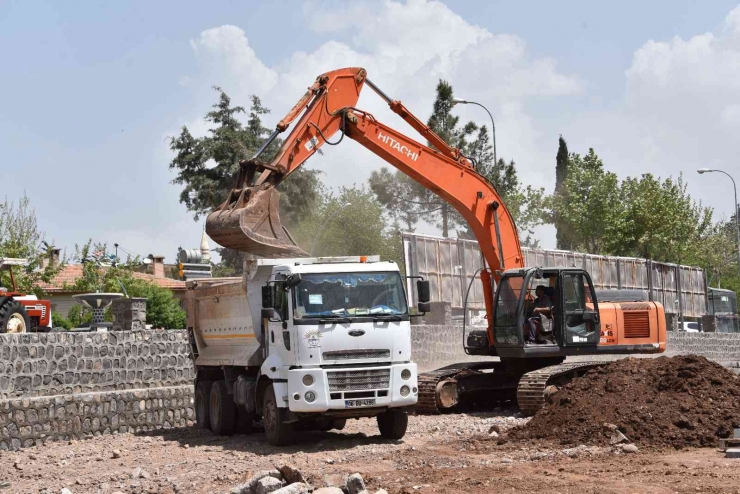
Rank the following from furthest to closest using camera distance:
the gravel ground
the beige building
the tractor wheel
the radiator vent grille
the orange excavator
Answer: the beige building, the tractor wheel, the radiator vent grille, the orange excavator, the gravel ground

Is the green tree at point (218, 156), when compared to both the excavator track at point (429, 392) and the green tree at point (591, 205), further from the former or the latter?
the excavator track at point (429, 392)

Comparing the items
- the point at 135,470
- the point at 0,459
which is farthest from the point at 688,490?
the point at 0,459

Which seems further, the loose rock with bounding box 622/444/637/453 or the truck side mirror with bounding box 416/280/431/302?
the truck side mirror with bounding box 416/280/431/302

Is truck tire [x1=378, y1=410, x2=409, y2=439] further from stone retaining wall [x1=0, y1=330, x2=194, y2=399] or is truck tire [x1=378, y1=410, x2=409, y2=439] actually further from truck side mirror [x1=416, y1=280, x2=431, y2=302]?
stone retaining wall [x1=0, y1=330, x2=194, y2=399]

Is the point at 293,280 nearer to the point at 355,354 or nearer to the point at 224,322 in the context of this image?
the point at 355,354

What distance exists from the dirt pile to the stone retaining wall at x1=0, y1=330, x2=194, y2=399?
29.5 feet

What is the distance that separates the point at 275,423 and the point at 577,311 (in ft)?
21.2

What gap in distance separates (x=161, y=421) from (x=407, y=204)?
45.7 meters

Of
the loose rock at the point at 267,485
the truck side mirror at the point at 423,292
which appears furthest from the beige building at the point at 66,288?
the loose rock at the point at 267,485

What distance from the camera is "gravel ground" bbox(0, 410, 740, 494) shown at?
36.1 ft

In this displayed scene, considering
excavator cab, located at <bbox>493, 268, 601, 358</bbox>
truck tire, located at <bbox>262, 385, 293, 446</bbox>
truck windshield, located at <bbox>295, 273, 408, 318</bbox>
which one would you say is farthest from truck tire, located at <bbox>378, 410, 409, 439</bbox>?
excavator cab, located at <bbox>493, 268, 601, 358</bbox>

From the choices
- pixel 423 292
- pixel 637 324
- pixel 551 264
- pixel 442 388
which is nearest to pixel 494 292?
pixel 442 388

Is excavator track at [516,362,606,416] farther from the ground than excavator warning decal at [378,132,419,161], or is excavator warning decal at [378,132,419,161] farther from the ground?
excavator warning decal at [378,132,419,161]

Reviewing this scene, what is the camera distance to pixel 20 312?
23.7 meters
